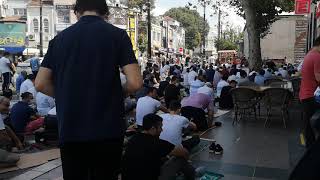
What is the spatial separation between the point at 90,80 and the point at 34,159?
577cm

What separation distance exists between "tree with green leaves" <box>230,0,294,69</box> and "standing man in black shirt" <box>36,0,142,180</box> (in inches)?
874

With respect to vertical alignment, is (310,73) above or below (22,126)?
above

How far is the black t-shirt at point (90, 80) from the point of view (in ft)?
8.21

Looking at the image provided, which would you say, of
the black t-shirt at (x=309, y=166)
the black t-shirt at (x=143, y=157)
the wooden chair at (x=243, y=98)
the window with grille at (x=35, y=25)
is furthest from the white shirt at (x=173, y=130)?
the window with grille at (x=35, y=25)

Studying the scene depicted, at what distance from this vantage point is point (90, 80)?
8.27ft

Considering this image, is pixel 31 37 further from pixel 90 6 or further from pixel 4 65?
pixel 90 6

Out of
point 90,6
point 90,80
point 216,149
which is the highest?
point 90,6

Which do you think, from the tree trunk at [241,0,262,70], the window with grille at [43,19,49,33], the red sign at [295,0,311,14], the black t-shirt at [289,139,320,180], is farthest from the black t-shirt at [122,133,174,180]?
the window with grille at [43,19,49,33]

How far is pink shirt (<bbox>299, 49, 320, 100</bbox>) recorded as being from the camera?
6.14 metres

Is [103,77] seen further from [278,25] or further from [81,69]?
[278,25]

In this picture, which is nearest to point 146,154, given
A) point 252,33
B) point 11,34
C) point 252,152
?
point 252,152

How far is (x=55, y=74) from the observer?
2654 millimetres

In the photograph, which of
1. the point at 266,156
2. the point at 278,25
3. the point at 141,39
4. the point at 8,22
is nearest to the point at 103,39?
the point at 266,156

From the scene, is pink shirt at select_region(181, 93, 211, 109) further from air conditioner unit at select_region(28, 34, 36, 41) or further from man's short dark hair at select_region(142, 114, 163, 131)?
air conditioner unit at select_region(28, 34, 36, 41)
